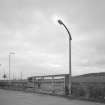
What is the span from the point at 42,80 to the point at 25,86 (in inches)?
225

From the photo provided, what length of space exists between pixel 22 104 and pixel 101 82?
550cm

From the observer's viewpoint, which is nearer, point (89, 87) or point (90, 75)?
point (89, 87)

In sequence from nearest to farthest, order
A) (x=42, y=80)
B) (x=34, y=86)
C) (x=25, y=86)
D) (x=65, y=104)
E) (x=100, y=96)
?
(x=65, y=104)
(x=100, y=96)
(x=42, y=80)
(x=34, y=86)
(x=25, y=86)

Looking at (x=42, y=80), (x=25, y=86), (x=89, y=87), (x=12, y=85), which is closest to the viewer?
(x=89, y=87)

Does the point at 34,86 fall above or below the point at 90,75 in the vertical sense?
below

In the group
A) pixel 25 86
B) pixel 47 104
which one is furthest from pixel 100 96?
pixel 25 86

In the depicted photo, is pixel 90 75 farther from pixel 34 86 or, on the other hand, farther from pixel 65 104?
pixel 34 86

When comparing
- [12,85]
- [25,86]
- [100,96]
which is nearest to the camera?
[100,96]

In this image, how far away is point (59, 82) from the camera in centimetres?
1681

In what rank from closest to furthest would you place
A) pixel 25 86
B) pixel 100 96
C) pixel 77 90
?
pixel 100 96, pixel 77 90, pixel 25 86

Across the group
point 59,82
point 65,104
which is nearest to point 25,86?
point 59,82

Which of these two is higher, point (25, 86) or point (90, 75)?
point (90, 75)

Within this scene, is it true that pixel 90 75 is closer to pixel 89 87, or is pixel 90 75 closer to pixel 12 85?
pixel 89 87

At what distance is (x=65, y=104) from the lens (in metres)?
10.8
